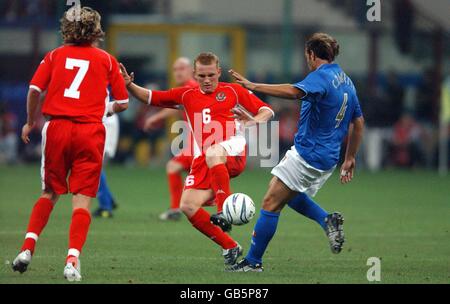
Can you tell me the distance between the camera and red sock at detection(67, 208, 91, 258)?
9469 millimetres

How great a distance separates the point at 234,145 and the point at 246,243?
2233 mm

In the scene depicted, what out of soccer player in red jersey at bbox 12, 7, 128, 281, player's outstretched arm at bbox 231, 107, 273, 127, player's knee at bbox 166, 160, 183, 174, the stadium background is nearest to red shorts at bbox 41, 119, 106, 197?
soccer player in red jersey at bbox 12, 7, 128, 281

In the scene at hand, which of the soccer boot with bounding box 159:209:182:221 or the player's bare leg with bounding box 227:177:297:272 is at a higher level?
the player's bare leg with bounding box 227:177:297:272

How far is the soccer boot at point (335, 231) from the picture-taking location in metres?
10.6

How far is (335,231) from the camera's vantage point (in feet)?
35.1

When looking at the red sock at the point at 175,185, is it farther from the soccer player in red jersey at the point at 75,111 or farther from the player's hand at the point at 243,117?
the soccer player in red jersey at the point at 75,111

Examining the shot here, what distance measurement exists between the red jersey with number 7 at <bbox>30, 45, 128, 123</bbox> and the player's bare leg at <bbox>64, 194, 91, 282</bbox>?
702mm

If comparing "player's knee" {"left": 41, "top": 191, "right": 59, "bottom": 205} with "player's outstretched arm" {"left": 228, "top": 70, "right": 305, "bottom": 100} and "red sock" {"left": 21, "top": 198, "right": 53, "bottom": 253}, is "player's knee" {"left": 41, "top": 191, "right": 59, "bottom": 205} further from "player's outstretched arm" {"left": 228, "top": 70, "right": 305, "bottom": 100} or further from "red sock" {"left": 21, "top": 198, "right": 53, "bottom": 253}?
"player's outstretched arm" {"left": 228, "top": 70, "right": 305, "bottom": 100}

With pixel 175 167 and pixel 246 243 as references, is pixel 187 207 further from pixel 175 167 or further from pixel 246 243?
pixel 175 167

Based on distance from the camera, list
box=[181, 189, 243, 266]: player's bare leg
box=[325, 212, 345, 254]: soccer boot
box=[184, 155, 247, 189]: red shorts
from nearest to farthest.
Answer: box=[325, 212, 345, 254]: soccer boot → box=[181, 189, 243, 266]: player's bare leg → box=[184, 155, 247, 189]: red shorts

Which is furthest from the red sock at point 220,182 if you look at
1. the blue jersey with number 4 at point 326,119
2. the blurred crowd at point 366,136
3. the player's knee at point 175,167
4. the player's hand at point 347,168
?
the blurred crowd at point 366,136

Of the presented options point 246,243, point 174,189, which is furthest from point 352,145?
point 174,189
